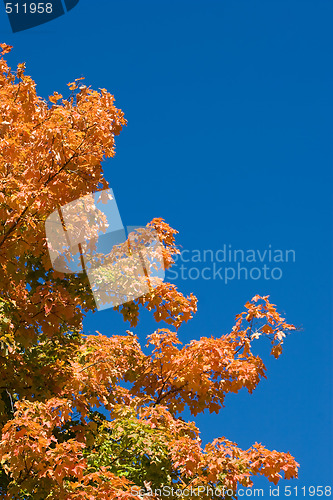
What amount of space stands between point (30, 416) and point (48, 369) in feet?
5.78

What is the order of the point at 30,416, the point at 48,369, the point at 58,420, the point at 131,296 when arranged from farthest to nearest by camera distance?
→ the point at 131,296 < the point at 48,369 < the point at 58,420 < the point at 30,416

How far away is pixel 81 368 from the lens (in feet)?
25.5

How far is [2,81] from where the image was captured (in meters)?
10.1

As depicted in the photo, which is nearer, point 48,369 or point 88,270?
point 48,369

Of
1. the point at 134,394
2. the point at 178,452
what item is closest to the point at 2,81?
the point at 134,394

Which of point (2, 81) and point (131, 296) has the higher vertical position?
Answer: point (2, 81)

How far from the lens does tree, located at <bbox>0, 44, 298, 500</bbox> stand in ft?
22.2

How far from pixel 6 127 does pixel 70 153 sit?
0.98 metres

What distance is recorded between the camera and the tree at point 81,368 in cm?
677

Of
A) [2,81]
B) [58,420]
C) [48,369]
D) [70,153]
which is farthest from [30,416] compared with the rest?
[2,81]

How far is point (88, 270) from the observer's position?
9.04m

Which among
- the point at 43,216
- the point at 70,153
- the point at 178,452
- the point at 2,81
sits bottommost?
the point at 178,452

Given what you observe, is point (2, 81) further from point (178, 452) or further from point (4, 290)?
point (178, 452)

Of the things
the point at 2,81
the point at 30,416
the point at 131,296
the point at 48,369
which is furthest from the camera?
the point at 2,81
